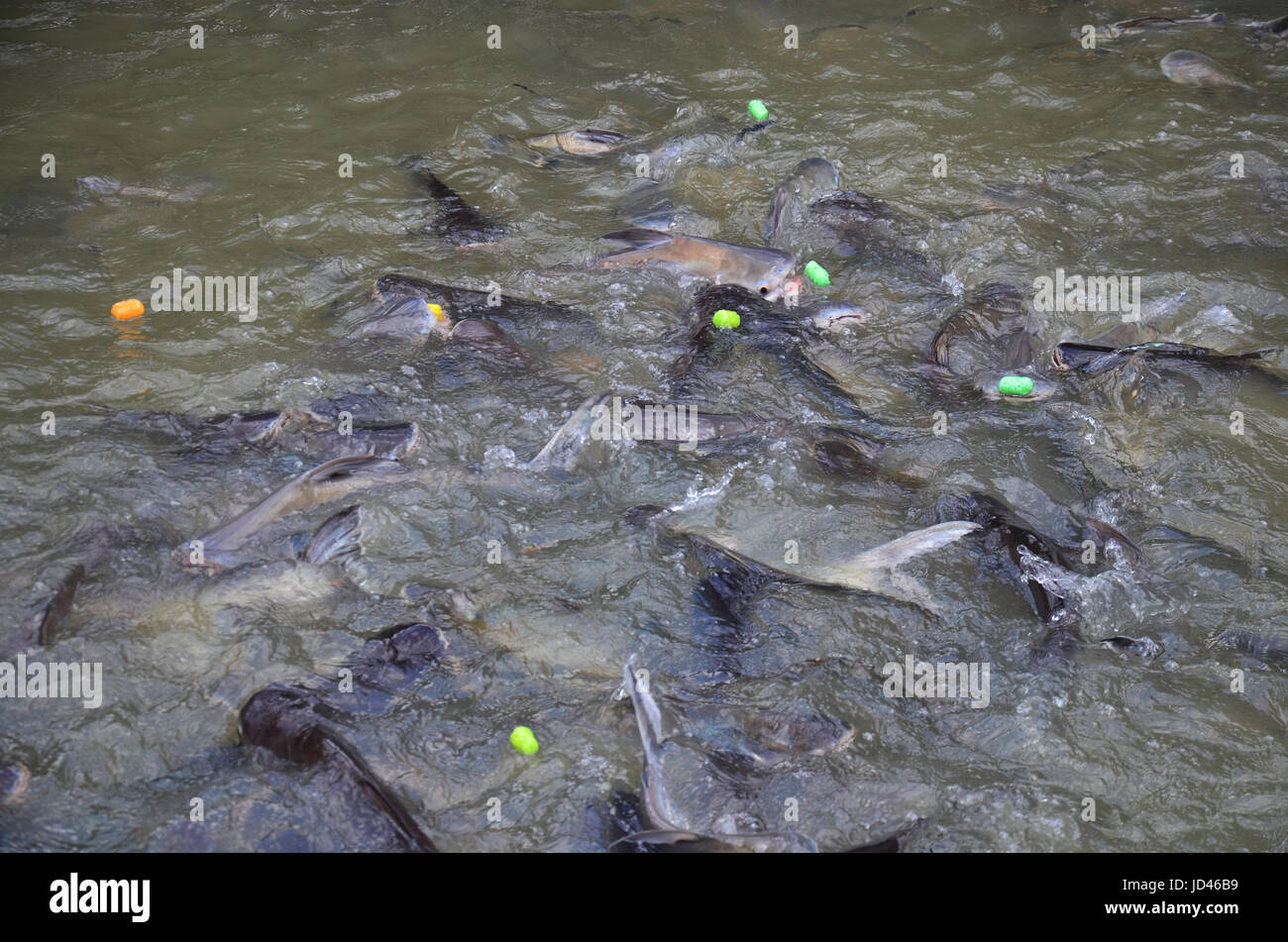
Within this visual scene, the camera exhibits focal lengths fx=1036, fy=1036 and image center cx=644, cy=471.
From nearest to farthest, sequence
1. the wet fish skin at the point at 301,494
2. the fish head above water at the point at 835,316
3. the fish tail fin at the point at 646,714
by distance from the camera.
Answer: the fish tail fin at the point at 646,714 → the wet fish skin at the point at 301,494 → the fish head above water at the point at 835,316

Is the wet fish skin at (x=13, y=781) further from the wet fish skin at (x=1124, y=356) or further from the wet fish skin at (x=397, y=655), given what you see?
the wet fish skin at (x=1124, y=356)

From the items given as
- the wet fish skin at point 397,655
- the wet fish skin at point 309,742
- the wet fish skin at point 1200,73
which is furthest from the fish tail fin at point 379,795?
the wet fish skin at point 1200,73

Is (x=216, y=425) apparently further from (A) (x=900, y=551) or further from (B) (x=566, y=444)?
(A) (x=900, y=551)

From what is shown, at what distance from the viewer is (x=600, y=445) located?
4.17 metres

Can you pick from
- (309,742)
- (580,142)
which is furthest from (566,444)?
(580,142)

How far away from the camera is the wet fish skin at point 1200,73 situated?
712 cm

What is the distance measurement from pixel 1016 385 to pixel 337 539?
2.91 m

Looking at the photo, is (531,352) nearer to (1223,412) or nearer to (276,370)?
(276,370)

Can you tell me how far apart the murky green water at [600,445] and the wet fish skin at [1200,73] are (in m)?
0.14

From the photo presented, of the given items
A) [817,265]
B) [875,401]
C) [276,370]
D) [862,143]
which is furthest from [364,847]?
[862,143]

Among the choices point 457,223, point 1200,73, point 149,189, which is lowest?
point 457,223

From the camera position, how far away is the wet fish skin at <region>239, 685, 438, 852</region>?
108 inches

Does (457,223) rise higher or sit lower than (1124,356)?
higher

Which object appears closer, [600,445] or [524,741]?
[524,741]
